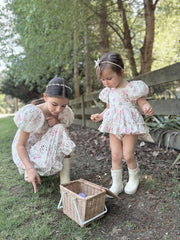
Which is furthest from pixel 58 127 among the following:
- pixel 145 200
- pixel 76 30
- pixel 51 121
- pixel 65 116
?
pixel 76 30

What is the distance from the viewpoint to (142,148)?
11.1 feet

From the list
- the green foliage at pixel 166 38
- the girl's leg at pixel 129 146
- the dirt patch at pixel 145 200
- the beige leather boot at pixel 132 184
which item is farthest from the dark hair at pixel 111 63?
the green foliage at pixel 166 38

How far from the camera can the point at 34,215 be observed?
1.84m

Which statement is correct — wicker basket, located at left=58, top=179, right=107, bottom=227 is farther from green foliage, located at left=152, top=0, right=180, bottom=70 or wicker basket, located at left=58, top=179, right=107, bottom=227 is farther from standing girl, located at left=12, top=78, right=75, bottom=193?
green foliage, located at left=152, top=0, right=180, bottom=70

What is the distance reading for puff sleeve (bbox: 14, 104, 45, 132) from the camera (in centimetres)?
202

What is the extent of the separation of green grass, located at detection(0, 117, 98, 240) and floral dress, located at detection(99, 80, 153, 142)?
84 cm

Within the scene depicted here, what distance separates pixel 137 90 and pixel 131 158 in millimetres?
664

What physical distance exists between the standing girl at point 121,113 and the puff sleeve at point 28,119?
2.10 ft

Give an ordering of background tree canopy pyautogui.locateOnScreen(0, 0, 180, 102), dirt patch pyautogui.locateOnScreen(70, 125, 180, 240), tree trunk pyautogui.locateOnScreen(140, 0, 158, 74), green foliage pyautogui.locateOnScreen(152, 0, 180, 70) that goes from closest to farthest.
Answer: dirt patch pyautogui.locateOnScreen(70, 125, 180, 240)
background tree canopy pyautogui.locateOnScreen(0, 0, 180, 102)
tree trunk pyautogui.locateOnScreen(140, 0, 158, 74)
green foliage pyautogui.locateOnScreen(152, 0, 180, 70)

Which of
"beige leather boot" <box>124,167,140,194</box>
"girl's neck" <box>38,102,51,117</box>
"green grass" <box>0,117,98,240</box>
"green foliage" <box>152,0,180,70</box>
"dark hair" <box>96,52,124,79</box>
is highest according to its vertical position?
"green foliage" <box>152,0,180,70</box>

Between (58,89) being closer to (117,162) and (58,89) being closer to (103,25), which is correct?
(117,162)

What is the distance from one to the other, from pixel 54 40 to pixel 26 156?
3.84m

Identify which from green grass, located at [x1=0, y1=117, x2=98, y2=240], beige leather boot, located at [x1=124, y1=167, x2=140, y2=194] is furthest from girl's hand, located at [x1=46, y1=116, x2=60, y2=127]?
beige leather boot, located at [x1=124, y1=167, x2=140, y2=194]

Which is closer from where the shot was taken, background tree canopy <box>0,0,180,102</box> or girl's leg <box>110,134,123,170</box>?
girl's leg <box>110,134,123,170</box>
